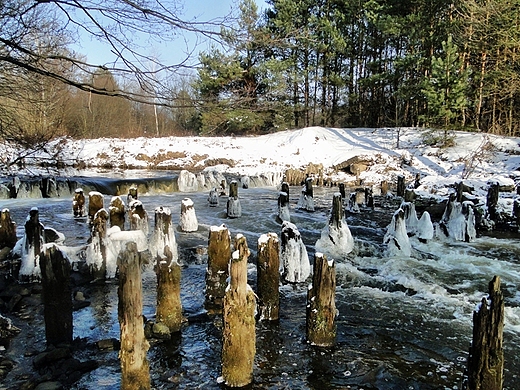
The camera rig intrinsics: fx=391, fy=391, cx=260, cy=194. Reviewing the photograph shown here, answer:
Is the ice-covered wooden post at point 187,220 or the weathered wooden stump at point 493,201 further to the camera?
the weathered wooden stump at point 493,201

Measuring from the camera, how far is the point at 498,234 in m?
10.9

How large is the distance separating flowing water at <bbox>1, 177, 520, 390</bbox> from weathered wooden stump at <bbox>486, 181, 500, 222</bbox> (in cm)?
292

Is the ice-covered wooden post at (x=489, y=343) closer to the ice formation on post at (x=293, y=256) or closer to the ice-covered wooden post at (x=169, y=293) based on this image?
the ice-covered wooden post at (x=169, y=293)

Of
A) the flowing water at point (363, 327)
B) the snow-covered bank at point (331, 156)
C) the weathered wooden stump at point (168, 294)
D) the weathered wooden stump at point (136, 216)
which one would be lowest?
the flowing water at point (363, 327)

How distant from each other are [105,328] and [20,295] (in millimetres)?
1755

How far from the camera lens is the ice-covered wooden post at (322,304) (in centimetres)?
423

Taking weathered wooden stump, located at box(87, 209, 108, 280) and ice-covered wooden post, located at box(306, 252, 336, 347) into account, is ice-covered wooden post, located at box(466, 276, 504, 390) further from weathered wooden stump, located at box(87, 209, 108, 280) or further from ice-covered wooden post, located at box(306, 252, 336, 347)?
weathered wooden stump, located at box(87, 209, 108, 280)

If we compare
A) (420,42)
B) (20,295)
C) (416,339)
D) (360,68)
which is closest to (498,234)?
(416,339)

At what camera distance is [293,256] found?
253 inches

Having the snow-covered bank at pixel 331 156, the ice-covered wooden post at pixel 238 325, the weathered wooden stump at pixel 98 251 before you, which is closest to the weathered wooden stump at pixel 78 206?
the weathered wooden stump at pixel 98 251

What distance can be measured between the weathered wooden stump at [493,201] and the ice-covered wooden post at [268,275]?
382 inches

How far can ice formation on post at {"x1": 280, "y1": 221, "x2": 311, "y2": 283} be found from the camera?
6.26 metres

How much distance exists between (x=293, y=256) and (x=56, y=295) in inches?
139

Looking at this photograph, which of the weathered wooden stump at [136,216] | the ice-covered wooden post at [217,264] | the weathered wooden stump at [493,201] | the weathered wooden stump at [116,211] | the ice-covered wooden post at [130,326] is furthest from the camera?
the weathered wooden stump at [493,201]
